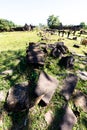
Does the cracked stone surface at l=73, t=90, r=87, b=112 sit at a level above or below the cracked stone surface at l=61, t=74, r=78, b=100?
below

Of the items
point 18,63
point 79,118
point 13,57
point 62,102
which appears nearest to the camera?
point 79,118

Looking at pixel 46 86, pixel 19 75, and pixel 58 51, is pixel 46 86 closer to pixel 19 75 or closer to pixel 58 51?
pixel 19 75

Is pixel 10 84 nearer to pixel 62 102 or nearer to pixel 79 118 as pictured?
pixel 62 102

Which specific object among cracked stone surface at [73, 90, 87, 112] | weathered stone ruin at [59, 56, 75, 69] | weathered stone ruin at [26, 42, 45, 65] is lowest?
cracked stone surface at [73, 90, 87, 112]

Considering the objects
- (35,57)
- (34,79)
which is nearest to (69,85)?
(34,79)

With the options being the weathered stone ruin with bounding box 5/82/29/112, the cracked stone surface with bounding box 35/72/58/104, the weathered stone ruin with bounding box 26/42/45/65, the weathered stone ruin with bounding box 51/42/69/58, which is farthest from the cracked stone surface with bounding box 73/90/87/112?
the weathered stone ruin with bounding box 51/42/69/58

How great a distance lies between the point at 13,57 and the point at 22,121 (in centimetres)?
384

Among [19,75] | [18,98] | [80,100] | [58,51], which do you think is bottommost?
[80,100]

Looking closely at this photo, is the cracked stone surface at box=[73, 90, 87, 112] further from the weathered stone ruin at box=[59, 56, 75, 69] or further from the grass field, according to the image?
the weathered stone ruin at box=[59, 56, 75, 69]

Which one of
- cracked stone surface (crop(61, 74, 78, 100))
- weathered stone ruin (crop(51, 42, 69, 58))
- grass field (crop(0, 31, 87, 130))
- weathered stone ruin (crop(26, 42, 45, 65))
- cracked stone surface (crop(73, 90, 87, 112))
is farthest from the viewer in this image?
weathered stone ruin (crop(51, 42, 69, 58))

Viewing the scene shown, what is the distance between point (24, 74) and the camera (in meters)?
6.60

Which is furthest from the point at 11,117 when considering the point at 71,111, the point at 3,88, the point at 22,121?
the point at 71,111

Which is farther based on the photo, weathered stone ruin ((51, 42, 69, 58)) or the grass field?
weathered stone ruin ((51, 42, 69, 58))

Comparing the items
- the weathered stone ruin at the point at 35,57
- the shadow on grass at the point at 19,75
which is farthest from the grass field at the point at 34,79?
the weathered stone ruin at the point at 35,57
